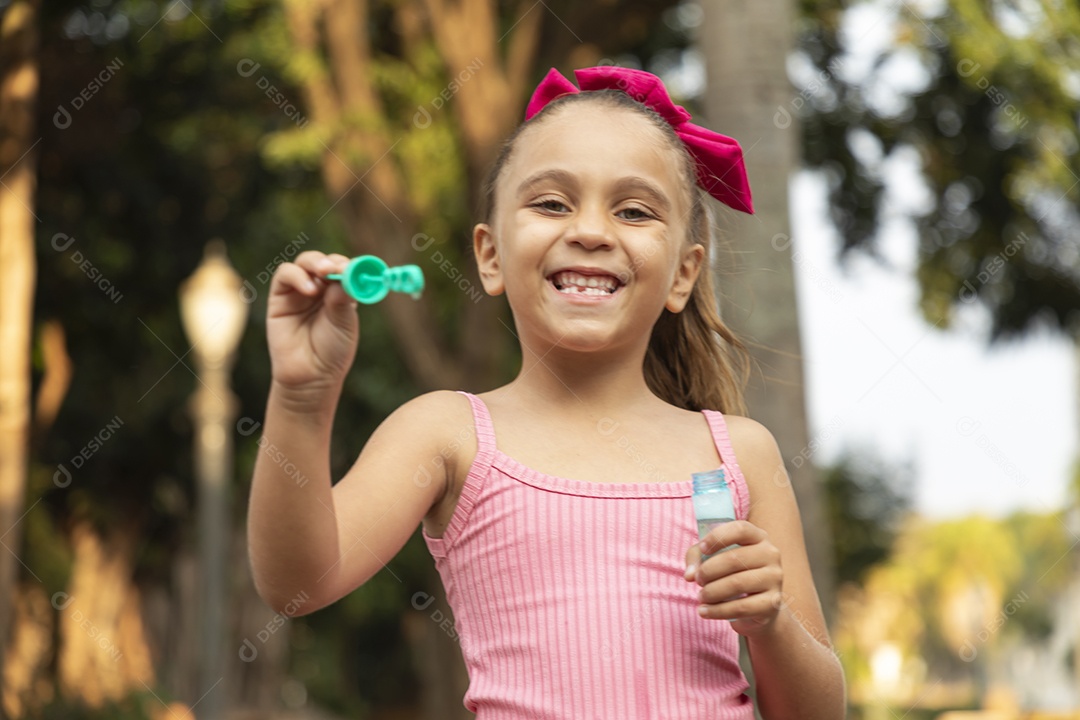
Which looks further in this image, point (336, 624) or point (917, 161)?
point (336, 624)

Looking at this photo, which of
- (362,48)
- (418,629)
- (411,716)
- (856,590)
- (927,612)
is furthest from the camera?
(927,612)

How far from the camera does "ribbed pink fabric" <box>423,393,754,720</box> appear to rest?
1973mm

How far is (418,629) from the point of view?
78.3ft

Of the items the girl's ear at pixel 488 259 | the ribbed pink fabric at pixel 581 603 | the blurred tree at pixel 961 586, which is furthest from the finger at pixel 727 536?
the blurred tree at pixel 961 586

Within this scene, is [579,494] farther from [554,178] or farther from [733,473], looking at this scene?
[554,178]

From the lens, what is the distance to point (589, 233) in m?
2.08

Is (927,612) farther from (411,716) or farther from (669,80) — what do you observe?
(669,80)

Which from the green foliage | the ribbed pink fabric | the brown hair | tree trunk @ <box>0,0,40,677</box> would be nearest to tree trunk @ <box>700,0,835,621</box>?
the brown hair

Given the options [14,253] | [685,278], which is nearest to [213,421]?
[14,253]

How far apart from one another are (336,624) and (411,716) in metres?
7.74

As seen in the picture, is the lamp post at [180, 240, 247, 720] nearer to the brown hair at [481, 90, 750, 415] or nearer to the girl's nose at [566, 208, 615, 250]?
the brown hair at [481, 90, 750, 415]

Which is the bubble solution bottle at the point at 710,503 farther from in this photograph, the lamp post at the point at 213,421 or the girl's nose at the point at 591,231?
the lamp post at the point at 213,421

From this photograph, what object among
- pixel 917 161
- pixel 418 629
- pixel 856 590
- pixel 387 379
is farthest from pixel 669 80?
pixel 856 590

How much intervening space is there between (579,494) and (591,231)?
39 centimetres
